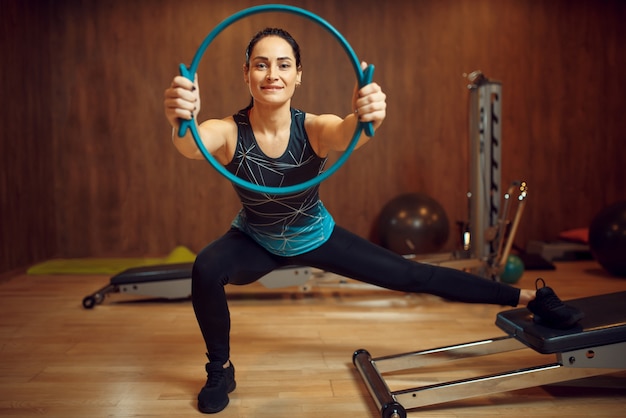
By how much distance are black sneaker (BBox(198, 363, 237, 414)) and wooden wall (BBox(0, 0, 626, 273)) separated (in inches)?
126

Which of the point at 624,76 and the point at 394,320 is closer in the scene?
the point at 394,320

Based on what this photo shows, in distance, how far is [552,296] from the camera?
1838 millimetres

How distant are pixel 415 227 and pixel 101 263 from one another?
2.59 m

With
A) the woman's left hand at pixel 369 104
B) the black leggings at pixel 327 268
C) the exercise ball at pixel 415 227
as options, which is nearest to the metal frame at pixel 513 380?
the black leggings at pixel 327 268

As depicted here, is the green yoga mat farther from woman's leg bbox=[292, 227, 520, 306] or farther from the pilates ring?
the pilates ring

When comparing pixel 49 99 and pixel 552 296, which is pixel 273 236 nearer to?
pixel 552 296

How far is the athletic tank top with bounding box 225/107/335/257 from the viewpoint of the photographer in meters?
1.77

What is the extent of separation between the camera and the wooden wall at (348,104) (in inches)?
193

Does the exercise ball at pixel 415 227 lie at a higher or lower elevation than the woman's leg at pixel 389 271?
lower

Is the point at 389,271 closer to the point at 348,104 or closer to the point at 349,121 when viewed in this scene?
the point at 349,121

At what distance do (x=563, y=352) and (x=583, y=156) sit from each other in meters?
3.91

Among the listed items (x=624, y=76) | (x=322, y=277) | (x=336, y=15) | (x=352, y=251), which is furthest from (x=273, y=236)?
(x=624, y=76)

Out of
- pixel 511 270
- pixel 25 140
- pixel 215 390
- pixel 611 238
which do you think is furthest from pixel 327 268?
pixel 25 140

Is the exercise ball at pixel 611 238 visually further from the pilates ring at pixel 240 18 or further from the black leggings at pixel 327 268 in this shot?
the pilates ring at pixel 240 18
